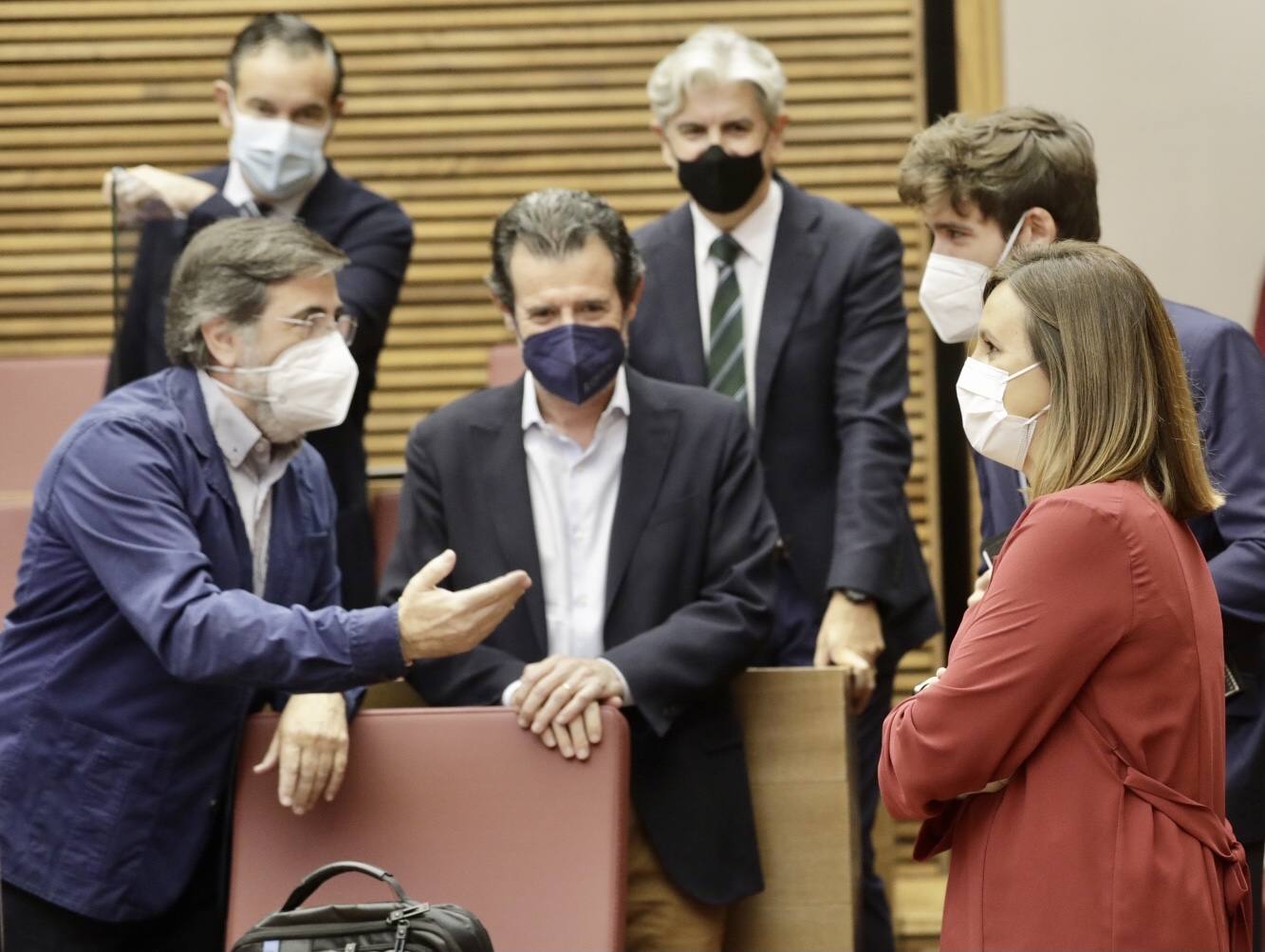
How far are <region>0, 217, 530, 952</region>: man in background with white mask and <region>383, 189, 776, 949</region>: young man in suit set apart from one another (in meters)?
0.23

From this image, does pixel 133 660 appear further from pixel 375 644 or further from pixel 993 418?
pixel 993 418

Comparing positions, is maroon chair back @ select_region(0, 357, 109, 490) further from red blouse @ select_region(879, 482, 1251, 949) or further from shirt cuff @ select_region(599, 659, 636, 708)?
red blouse @ select_region(879, 482, 1251, 949)

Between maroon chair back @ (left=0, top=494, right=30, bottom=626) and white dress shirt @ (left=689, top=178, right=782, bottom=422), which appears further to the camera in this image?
white dress shirt @ (left=689, top=178, right=782, bottom=422)

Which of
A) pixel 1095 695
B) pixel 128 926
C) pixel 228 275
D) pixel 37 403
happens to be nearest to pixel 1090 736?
pixel 1095 695

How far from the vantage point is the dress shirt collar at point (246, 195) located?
3.82 meters

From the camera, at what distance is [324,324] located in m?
3.08

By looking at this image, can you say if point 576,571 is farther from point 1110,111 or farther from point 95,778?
point 1110,111

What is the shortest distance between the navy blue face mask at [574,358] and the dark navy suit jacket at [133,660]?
57 cm

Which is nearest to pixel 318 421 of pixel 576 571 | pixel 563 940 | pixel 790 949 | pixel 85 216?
pixel 576 571

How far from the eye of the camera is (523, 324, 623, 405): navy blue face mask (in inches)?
122

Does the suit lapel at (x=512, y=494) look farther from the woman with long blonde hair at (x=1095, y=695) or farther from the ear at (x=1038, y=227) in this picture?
the woman with long blonde hair at (x=1095, y=695)

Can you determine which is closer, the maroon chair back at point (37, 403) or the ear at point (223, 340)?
the ear at point (223, 340)

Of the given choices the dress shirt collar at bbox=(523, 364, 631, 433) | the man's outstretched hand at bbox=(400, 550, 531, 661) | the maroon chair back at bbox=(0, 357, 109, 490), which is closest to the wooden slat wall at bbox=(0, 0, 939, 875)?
the maroon chair back at bbox=(0, 357, 109, 490)

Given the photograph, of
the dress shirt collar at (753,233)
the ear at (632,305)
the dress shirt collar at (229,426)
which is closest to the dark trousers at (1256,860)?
the ear at (632,305)
